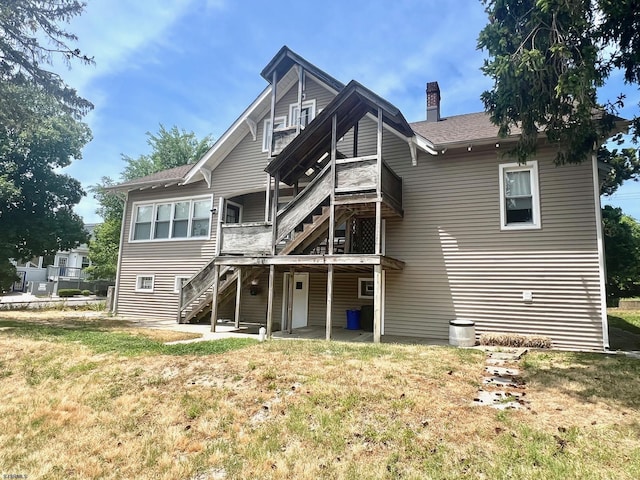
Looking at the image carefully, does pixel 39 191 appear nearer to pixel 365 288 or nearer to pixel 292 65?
pixel 292 65

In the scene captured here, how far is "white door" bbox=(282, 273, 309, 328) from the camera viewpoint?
42.6 ft

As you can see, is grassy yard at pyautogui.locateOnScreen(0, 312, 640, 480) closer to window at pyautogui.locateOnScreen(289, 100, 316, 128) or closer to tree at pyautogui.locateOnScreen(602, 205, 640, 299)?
window at pyautogui.locateOnScreen(289, 100, 316, 128)

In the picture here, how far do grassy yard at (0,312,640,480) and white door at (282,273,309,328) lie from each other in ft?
18.1

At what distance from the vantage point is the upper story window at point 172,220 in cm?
1473

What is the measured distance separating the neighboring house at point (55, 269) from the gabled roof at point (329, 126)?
36187 millimetres

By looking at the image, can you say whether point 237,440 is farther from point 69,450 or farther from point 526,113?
point 526,113

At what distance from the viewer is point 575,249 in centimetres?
930

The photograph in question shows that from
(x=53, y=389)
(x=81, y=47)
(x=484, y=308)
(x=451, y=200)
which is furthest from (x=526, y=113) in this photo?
(x=81, y=47)

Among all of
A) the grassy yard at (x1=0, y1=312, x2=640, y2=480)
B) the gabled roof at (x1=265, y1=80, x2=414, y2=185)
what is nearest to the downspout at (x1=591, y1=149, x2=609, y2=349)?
the grassy yard at (x1=0, y1=312, x2=640, y2=480)

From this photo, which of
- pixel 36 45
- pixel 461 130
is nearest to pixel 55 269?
pixel 36 45

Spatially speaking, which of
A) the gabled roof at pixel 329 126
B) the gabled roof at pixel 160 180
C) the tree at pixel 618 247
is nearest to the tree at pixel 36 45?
the gabled roof at pixel 160 180

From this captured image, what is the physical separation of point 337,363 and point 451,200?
20.6ft

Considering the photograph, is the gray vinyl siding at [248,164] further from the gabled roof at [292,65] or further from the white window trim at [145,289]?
the white window trim at [145,289]

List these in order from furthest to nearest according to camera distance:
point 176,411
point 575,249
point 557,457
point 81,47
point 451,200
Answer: point 81,47 < point 451,200 < point 575,249 < point 176,411 < point 557,457
